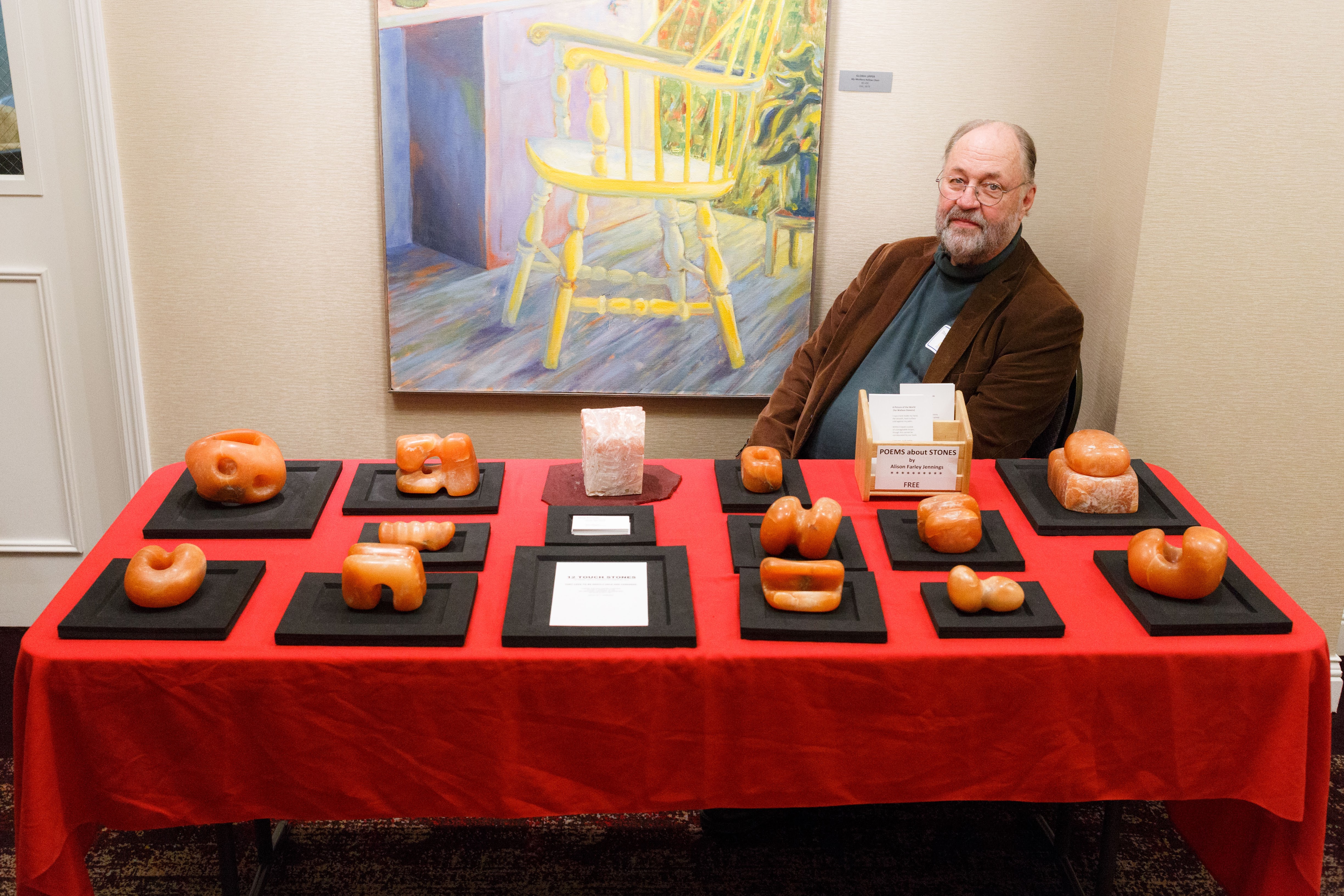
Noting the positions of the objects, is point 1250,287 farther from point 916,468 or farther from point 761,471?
point 761,471

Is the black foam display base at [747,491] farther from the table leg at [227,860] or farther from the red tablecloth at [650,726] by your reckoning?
the table leg at [227,860]

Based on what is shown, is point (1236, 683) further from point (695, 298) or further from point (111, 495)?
point (111, 495)

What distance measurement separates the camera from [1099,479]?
5.72 feet

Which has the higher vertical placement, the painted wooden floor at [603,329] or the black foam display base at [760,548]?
the painted wooden floor at [603,329]

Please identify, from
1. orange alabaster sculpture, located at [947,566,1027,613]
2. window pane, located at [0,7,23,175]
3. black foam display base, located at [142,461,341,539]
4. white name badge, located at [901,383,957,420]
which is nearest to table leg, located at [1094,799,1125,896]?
orange alabaster sculpture, located at [947,566,1027,613]

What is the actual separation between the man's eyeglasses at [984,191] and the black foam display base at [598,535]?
3.82 feet

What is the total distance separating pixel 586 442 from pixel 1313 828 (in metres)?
1.21

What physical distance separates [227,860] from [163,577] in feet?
2.29

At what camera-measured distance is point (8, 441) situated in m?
2.81

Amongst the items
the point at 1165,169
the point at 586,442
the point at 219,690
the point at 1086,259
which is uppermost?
the point at 1165,169

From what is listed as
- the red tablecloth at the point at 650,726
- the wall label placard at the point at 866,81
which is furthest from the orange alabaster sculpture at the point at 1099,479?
the wall label placard at the point at 866,81

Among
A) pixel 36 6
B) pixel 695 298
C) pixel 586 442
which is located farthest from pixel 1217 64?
pixel 36 6

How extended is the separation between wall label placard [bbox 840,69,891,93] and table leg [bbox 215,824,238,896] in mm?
2127

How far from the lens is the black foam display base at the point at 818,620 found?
140 cm
